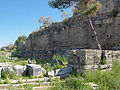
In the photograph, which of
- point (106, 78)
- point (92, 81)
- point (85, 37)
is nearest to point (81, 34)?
point (85, 37)

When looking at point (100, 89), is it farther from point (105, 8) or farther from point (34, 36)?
point (34, 36)

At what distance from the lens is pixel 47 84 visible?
4848 millimetres

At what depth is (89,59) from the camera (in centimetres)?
544

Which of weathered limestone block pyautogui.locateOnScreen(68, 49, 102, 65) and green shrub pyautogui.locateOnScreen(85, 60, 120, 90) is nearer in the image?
green shrub pyautogui.locateOnScreen(85, 60, 120, 90)

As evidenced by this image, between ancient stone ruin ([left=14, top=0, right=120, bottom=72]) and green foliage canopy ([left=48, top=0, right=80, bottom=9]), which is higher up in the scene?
green foliage canopy ([left=48, top=0, right=80, bottom=9])

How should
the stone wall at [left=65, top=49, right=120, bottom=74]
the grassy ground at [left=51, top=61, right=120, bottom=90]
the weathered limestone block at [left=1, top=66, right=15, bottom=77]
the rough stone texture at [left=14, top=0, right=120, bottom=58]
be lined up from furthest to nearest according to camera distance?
the rough stone texture at [left=14, top=0, right=120, bottom=58], the weathered limestone block at [left=1, top=66, right=15, bottom=77], the stone wall at [left=65, top=49, right=120, bottom=74], the grassy ground at [left=51, top=61, right=120, bottom=90]

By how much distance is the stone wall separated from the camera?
17.6ft

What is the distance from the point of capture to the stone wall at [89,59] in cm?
536

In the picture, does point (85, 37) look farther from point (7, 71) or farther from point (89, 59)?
point (7, 71)

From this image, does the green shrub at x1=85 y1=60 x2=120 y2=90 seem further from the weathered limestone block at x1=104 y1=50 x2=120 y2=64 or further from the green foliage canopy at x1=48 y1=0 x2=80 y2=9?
the green foliage canopy at x1=48 y1=0 x2=80 y2=9

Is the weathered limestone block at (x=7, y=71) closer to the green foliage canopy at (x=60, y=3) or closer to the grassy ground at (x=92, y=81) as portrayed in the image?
the grassy ground at (x=92, y=81)

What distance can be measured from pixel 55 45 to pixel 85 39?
5623mm

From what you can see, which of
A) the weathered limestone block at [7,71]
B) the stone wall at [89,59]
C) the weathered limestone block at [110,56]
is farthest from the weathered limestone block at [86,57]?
the weathered limestone block at [7,71]

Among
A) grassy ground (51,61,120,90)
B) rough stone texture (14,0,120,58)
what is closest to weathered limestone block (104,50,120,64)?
grassy ground (51,61,120,90)
